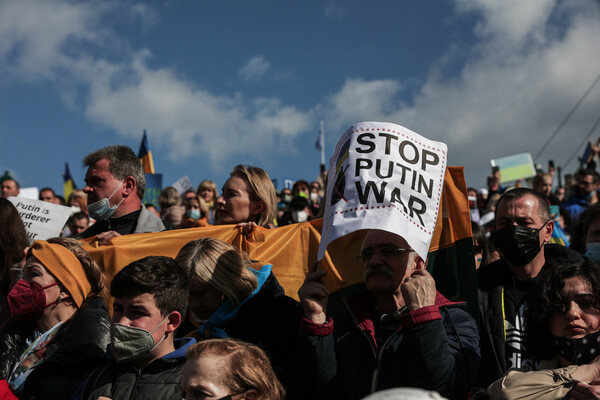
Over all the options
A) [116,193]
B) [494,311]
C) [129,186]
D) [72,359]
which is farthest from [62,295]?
[494,311]

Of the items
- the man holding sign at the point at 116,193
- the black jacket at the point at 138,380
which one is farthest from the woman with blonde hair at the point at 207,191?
A: the black jacket at the point at 138,380

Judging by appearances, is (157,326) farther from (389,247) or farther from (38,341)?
(389,247)

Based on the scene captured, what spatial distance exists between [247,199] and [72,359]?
2.02 metres

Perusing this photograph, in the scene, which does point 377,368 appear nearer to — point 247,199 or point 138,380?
point 138,380

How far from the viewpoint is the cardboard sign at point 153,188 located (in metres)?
10.3

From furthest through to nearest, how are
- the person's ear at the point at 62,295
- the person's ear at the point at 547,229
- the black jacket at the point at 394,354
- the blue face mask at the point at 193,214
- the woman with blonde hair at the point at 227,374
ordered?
the blue face mask at the point at 193,214, the person's ear at the point at 547,229, the person's ear at the point at 62,295, the black jacket at the point at 394,354, the woman with blonde hair at the point at 227,374

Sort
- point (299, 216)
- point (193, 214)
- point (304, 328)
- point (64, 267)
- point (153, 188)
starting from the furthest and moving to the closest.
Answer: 1. point (153, 188)
2. point (299, 216)
3. point (193, 214)
4. point (64, 267)
5. point (304, 328)

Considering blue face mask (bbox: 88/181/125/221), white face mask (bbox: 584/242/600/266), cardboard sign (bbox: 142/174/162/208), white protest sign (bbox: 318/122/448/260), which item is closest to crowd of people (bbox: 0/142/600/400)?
white protest sign (bbox: 318/122/448/260)

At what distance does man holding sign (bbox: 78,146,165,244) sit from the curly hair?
9.56ft

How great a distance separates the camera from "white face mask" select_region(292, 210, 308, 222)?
8.55m

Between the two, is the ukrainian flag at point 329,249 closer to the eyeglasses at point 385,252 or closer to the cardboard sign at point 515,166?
the eyeglasses at point 385,252

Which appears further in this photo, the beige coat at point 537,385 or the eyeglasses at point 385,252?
the eyeglasses at point 385,252

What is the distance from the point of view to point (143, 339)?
304cm

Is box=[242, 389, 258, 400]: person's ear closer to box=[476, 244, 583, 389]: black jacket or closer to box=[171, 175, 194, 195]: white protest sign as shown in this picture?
box=[476, 244, 583, 389]: black jacket
